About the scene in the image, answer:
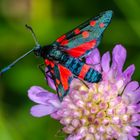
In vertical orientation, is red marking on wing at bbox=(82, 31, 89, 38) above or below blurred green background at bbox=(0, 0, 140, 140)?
below

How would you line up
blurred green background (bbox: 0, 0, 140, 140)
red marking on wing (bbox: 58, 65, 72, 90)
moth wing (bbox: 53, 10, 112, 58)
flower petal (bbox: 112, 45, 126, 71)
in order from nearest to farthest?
red marking on wing (bbox: 58, 65, 72, 90) < moth wing (bbox: 53, 10, 112, 58) < flower petal (bbox: 112, 45, 126, 71) < blurred green background (bbox: 0, 0, 140, 140)

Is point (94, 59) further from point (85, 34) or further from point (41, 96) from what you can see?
point (41, 96)

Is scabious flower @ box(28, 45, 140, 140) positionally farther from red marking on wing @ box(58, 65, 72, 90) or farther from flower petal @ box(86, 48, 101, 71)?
red marking on wing @ box(58, 65, 72, 90)

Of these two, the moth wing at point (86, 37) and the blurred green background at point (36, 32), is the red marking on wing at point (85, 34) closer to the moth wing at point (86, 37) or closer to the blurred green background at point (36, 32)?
the moth wing at point (86, 37)

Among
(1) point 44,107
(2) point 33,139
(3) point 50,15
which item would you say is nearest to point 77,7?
(3) point 50,15

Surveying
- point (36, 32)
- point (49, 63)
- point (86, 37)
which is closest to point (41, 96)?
point (49, 63)

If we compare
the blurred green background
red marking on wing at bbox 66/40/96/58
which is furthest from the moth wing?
the blurred green background

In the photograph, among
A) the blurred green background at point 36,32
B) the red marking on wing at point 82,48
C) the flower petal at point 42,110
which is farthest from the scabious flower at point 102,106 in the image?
the blurred green background at point 36,32
